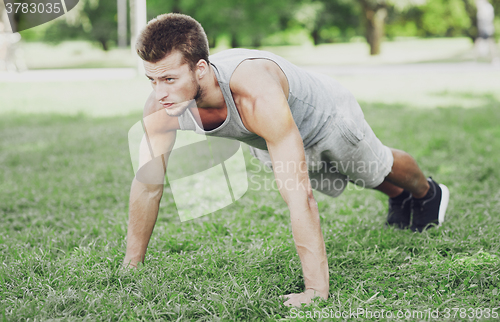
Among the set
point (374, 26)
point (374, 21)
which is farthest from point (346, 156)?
point (374, 21)

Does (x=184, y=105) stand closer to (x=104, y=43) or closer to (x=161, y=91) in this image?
(x=161, y=91)

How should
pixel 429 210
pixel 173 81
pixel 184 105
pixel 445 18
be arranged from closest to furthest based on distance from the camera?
1. pixel 173 81
2. pixel 184 105
3. pixel 429 210
4. pixel 445 18

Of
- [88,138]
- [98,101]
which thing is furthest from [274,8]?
[88,138]

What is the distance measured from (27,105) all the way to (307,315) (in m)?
9.50

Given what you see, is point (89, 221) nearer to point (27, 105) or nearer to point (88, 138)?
point (88, 138)

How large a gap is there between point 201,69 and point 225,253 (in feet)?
3.86

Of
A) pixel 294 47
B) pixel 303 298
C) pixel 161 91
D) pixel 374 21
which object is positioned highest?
pixel 161 91

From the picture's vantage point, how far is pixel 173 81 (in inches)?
90.9

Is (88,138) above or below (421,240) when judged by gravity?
below

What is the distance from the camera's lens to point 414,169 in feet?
10.4

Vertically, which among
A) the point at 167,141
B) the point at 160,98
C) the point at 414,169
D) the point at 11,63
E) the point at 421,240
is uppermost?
the point at 160,98

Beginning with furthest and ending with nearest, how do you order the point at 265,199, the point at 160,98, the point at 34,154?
the point at 34,154
the point at 265,199
the point at 160,98

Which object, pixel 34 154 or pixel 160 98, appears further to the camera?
pixel 34 154

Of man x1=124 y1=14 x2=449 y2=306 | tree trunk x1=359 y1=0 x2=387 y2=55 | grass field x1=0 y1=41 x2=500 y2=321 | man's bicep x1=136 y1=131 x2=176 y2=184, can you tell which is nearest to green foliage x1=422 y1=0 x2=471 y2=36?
tree trunk x1=359 y1=0 x2=387 y2=55
